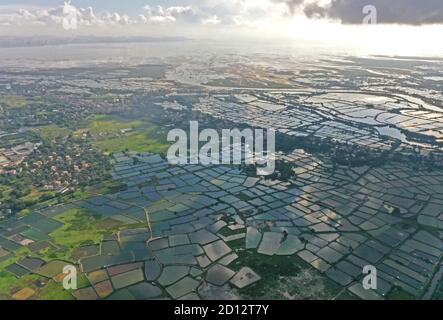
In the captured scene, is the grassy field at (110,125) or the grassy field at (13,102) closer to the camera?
the grassy field at (110,125)

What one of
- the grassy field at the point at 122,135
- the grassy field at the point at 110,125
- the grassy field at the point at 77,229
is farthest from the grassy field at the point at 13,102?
the grassy field at the point at 77,229

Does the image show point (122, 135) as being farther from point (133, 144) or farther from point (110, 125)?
point (110, 125)

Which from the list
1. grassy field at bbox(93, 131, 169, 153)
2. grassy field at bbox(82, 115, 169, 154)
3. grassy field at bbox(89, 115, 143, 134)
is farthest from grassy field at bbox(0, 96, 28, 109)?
grassy field at bbox(93, 131, 169, 153)

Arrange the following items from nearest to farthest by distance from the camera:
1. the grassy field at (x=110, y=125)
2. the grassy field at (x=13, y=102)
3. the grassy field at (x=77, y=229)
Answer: the grassy field at (x=77, y=229), the grassy field at (x=110, y=125), the grassy field at (x=13, y=102)

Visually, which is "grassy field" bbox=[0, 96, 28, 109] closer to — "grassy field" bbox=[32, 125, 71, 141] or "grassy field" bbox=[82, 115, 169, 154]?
"grassy field" bbox=[32, 125, 71, 141]

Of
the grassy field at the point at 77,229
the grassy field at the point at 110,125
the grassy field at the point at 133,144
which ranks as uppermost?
the grassy field at the point at 110,125

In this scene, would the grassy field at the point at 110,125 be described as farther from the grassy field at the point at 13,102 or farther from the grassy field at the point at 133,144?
the grassy field at the point at 13,102

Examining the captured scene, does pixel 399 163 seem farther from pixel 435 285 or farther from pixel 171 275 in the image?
pixel 171 275

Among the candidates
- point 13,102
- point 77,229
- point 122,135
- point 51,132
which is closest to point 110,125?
point 122,135

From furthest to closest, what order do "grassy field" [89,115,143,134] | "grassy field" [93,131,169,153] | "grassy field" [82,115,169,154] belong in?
"grassy field" [89,115,143,134] < "grassy field" [82,115,169,154] < "grassy field" [93,131,169,153]

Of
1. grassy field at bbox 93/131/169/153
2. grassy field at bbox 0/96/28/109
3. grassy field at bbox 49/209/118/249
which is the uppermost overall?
grassy field at bbox 0/96/28/109

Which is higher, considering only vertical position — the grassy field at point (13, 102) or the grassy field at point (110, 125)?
the grassy field at point (13, 102)

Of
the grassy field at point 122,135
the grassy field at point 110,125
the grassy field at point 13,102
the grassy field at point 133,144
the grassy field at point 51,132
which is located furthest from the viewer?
the grassy field at point 13,102
